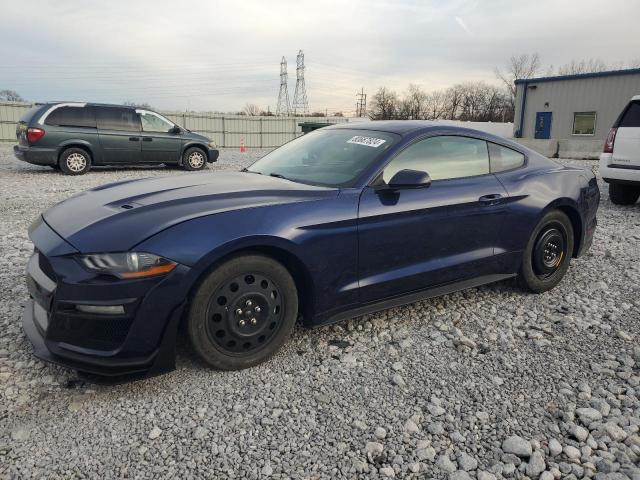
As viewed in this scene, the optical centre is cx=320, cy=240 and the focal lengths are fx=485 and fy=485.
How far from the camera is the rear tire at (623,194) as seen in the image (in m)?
8.26

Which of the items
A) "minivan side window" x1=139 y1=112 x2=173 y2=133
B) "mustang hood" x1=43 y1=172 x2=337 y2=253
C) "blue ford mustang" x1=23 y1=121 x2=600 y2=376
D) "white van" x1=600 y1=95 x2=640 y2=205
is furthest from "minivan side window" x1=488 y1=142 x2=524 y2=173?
"minivan side window" x1=139 y1=112 x2=173 y2=133

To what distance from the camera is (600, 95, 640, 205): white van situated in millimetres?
7535

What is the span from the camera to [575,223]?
170 inches

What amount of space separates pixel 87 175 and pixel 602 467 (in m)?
11.9

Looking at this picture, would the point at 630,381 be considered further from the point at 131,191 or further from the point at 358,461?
the point at 131,191

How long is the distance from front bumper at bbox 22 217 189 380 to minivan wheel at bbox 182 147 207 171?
11249 mm

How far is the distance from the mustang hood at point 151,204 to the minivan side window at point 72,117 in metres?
9.28

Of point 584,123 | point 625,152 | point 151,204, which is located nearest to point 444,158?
point 151,204

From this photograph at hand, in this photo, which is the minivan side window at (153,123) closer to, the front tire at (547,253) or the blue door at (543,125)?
the front tire at (547,253)

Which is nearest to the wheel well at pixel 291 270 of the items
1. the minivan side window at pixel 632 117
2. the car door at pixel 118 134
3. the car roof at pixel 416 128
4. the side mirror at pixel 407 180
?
the side mirror at pixel 407 180

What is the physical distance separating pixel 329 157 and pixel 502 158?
146 cm

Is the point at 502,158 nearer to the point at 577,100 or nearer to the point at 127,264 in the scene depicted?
the point at 127,264

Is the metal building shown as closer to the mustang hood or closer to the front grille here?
the mustang hood

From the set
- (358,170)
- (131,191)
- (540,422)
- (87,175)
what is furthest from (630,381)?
(87,175)
